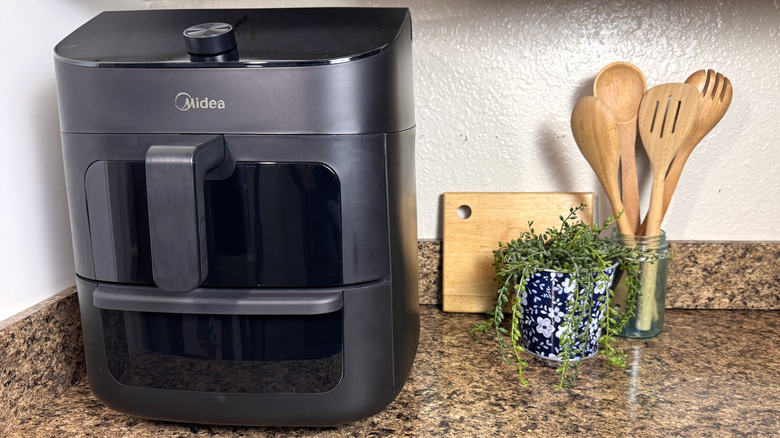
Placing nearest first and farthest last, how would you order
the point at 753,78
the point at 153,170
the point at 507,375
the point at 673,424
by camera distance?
the point at 153,170 < the point at 673,424 < the point at 507,375 < the point at 753,78

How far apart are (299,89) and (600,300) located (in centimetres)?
45

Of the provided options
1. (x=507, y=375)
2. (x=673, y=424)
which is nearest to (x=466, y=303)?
(x=507, y=375)

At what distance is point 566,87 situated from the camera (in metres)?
0.92

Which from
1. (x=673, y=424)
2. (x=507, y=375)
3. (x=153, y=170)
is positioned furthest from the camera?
(x=507, y=375)

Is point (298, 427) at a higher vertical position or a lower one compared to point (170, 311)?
lower

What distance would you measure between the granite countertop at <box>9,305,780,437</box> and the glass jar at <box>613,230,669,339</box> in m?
0.02

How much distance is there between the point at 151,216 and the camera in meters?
0.49

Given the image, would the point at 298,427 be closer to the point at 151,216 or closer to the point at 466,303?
the point at 151,216

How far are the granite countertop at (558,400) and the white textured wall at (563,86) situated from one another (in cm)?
22

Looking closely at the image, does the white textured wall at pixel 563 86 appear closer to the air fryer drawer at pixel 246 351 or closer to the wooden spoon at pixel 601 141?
the wooden spoon at pixel 601 141

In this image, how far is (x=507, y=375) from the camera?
75cm

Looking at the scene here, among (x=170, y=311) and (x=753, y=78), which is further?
(x=753, y=78)

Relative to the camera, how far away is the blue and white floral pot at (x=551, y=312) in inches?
29.5

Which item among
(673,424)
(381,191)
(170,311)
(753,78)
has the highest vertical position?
(753,78)
